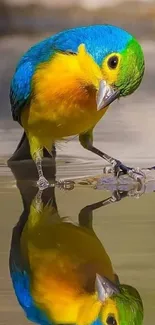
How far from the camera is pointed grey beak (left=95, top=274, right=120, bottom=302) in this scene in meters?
1.05

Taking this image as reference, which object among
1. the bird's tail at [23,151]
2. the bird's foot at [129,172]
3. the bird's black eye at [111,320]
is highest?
the bird's black eye at [111,320]

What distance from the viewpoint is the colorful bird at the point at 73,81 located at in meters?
1.63

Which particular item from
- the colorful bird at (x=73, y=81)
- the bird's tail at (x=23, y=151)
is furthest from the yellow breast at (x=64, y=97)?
the bird's tail at (x=23, y=151)

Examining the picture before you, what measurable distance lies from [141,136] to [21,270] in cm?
142

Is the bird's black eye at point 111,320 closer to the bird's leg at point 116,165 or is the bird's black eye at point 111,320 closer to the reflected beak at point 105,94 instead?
the reflected beak at point 105,94

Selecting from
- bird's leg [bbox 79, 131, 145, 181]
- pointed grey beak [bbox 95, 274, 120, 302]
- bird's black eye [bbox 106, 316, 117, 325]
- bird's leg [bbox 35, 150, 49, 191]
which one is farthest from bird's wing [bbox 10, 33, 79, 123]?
bird's black eye [bbox 106, 316, 117, 325]

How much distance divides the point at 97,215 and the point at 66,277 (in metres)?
0.39

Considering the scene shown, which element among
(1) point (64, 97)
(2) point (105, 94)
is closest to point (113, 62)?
(2) point (105, 94)

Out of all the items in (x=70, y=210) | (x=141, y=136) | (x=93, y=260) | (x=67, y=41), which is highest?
(x=67, y=41)

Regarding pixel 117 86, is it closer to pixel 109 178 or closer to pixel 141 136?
pixel 109 178

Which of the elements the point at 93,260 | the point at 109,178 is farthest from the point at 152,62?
the point at 93,260

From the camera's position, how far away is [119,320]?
96cm

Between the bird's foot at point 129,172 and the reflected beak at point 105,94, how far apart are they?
0.34m

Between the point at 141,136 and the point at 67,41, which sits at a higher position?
the point at 67,41
